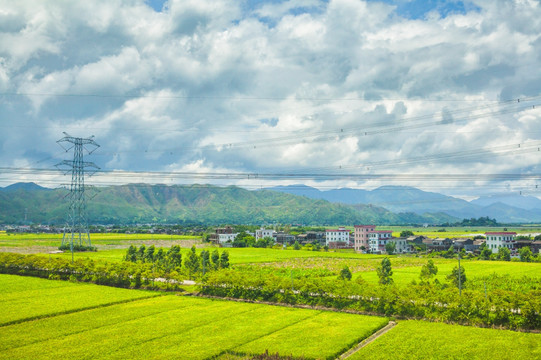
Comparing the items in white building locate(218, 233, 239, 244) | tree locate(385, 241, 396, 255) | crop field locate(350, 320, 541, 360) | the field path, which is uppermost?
white building locate(218, 233, 239, 244)

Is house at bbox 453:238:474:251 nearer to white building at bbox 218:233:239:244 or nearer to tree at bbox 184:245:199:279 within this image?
white building at bbox 218:233:239:244

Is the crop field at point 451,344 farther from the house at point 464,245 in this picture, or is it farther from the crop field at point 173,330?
the house at point 464,245

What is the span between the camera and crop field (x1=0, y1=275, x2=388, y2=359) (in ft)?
64.6

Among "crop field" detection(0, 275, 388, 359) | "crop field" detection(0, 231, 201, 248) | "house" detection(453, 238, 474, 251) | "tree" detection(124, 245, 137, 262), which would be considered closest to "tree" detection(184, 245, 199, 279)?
"tree" detection(124, 245, 137, 262)

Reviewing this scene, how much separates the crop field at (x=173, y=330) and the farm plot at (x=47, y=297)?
0.52 ft

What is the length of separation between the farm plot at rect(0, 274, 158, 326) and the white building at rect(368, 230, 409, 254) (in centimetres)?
6707

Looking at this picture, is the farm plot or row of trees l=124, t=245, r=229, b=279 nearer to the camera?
the farm plot

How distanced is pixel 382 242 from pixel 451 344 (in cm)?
7464

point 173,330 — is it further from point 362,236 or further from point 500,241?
point 362,236

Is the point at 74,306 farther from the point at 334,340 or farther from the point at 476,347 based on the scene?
the point at 476,347

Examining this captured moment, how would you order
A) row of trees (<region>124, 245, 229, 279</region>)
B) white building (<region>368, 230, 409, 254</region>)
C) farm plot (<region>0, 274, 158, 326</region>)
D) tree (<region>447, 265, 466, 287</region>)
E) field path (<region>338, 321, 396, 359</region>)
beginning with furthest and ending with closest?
white building (<region>368, 230, 409, 254</region>) → row of trees (<region>124, 245, 229, 279</region>) → tree (<region>447, 265, 466, 287</region>) → farm plot (<region>0, 274, 158, 326</region>) → field path (<region>338, 321, 396, 359</region>)

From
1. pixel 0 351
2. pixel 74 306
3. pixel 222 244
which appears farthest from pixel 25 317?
pixel 222 244

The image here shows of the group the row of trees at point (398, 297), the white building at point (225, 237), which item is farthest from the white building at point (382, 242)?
the row of trees at point (398, 297)

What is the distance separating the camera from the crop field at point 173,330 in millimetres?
19703
